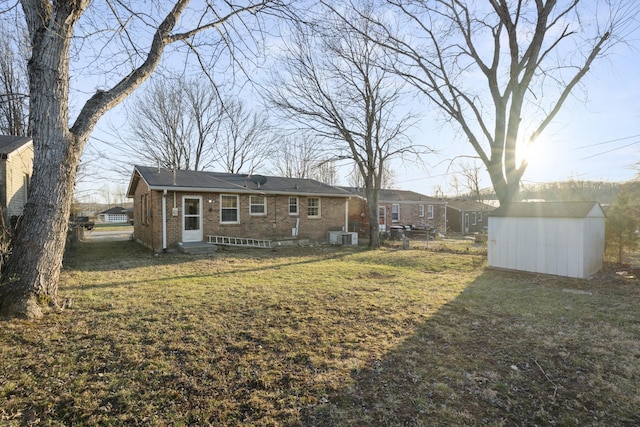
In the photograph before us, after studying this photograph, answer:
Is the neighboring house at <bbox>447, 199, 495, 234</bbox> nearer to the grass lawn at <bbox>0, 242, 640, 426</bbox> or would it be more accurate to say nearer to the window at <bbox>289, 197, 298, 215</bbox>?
the window at <bbox>289, 197, 298, 215</bbox>

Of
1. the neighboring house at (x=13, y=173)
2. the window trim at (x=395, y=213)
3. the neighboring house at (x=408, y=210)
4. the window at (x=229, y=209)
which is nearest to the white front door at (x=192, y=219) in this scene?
the window at (x=229, y=209)

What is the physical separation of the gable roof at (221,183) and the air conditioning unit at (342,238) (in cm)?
210

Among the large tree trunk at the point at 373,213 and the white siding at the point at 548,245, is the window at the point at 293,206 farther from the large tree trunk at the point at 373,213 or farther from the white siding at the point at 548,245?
the white siding at the point at 548,245

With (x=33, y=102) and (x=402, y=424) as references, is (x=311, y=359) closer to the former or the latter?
(x=402, y=424)

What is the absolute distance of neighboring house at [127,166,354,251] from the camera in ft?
41.9

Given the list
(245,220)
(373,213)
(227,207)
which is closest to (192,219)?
(227,207)

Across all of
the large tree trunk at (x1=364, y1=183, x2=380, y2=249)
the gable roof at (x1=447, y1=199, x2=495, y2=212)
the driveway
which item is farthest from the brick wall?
the gable roof at (x1=447, y1=199, x2=495, y2=212)

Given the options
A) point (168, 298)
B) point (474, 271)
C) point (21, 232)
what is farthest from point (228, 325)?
point (474, 271)

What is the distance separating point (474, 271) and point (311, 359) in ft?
24.6

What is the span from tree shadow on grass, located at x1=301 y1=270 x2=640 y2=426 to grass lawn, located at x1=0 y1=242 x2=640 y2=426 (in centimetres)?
2

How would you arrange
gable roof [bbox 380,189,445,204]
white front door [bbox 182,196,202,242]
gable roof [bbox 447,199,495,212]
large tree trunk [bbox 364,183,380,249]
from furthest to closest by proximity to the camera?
gable roof [bbox 447,199,495,212], gable roof [bbox 380,189,445,204], large tree trunk [bbox 364,183,380,249], white front door [bbox 182,196,202,242]

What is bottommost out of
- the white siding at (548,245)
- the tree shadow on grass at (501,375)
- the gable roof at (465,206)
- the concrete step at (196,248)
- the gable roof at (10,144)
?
the tree shadow on grass at (501,375)

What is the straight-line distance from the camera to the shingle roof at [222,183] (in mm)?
12828

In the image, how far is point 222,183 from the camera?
1430 centimetres
